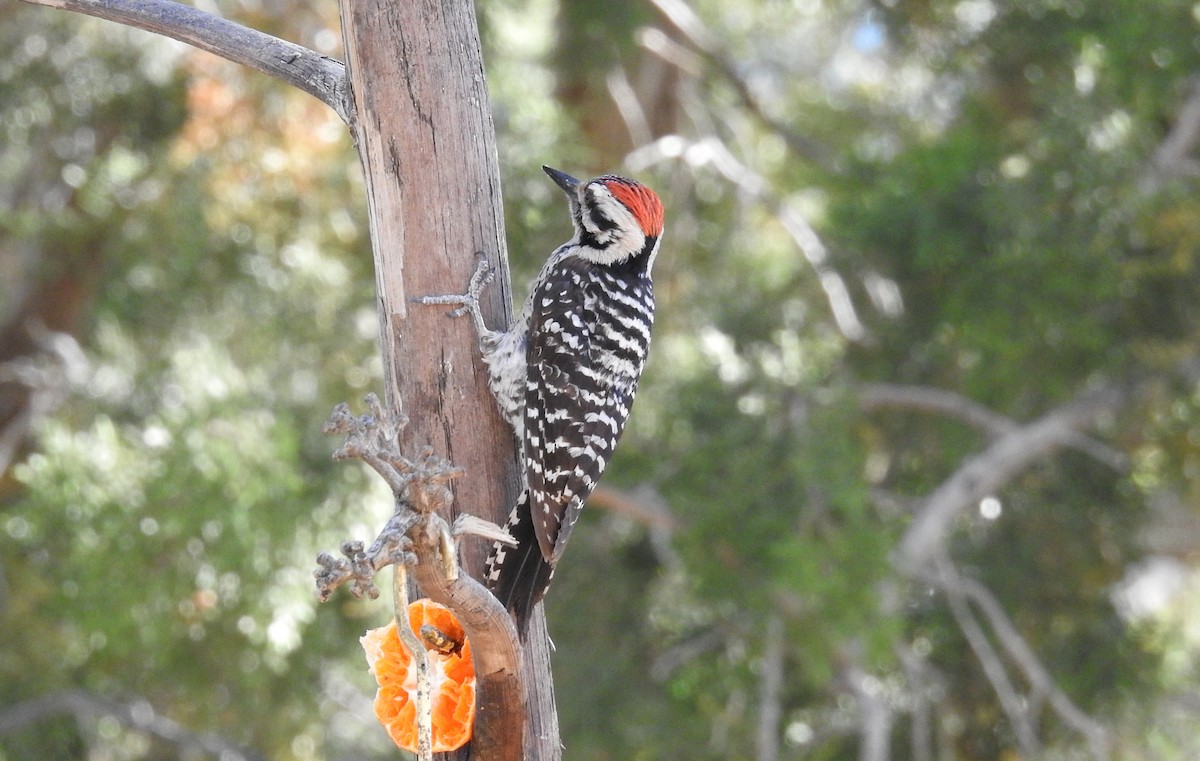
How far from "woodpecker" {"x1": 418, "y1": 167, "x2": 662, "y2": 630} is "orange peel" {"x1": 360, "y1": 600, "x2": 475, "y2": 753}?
22 cm

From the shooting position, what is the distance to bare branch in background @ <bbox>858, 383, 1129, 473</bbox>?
6.05 metres

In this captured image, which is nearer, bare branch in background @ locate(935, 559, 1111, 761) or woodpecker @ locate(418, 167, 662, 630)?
woodpecker @ locate(418, 167, 662, 630)

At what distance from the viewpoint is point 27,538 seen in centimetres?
550

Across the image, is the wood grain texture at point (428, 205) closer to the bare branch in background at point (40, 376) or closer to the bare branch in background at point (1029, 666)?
the bare branch in background at point (1029, 666)

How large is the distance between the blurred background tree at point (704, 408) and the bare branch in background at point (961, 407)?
0.02 meters

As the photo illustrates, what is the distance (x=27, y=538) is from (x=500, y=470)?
3156 mm

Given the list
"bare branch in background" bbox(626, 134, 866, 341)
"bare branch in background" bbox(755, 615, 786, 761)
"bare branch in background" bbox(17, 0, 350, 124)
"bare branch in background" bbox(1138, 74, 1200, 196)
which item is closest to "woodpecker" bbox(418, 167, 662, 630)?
"bare branch in background" bbox(17, 0, 350, 124)

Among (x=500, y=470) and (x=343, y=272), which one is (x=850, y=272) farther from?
(x=500, y=470)

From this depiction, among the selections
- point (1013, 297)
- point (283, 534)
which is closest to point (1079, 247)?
point (1013, 297)

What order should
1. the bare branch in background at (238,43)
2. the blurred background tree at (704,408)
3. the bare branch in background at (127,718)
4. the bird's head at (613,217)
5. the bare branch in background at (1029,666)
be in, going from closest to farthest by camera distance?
the bare branch in background at (238,43) → the bird's head at (613,217) → the blurred background tree at (704,408) → the bare branch in background at (1029,666) → the bare branch in background at (127,718)

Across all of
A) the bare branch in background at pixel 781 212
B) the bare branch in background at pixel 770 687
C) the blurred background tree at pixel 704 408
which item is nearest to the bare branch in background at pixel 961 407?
the blurred background tree at pixel 704 408

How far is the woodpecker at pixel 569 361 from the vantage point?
3.14 metres

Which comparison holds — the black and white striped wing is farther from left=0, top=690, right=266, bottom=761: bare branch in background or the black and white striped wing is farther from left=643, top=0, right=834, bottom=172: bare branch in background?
left=643, top=0, right=834, bottom=172: bare branch in background

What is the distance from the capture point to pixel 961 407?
6.11m
